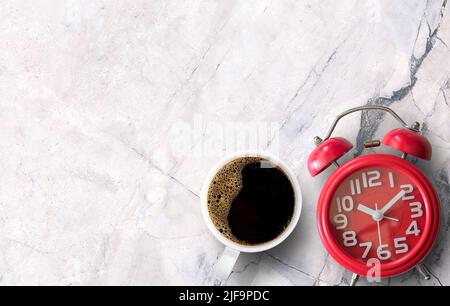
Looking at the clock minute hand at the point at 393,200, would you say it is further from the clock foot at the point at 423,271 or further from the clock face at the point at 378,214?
the clock foot at the point at 423,271

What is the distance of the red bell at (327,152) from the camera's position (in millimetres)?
1291

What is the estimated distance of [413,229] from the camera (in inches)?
51.3

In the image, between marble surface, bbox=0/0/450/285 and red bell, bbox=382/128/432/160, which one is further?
marble surface, bbox=0/0/450/285

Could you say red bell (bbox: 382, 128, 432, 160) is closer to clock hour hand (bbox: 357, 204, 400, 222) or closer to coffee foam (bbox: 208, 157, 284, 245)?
clock hour hand (bbox: 357, 204, 400, 222)

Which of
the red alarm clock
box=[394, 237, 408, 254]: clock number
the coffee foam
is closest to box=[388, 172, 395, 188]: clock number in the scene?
the red alarm clock

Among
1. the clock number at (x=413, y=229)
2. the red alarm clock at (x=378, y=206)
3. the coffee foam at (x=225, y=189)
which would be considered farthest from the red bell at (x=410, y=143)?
the coffee foam at (x=225, y=189)

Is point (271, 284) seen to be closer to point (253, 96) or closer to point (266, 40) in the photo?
point (253, 96)

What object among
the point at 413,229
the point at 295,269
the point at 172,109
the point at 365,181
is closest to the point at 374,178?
the point at 365,181

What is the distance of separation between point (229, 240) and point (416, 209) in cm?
36

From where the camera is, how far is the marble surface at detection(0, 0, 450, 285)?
1.38 metres

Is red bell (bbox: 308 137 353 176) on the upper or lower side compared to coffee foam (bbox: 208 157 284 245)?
upper

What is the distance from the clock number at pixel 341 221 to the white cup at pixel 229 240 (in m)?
0.07

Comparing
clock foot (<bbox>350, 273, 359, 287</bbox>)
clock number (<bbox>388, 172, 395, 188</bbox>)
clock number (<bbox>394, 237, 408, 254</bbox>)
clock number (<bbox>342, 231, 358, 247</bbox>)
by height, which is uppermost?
clock number (<bbox>388, 172, 395, 188</bbox>)

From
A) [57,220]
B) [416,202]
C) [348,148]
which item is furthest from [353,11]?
[57,220]
